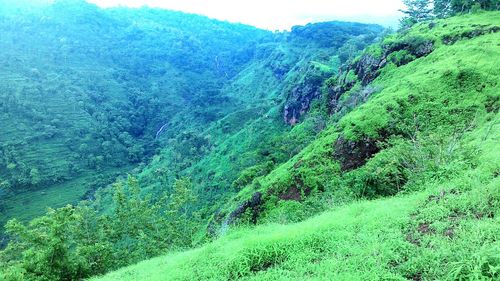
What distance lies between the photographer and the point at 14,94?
130250mm

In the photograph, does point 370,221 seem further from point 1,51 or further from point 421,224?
point 1,51

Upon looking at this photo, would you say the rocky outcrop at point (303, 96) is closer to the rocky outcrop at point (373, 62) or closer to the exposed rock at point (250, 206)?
the rocky outcrop at point (373, 62)

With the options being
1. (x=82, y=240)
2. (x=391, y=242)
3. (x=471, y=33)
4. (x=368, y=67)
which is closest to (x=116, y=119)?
(x=368, y=67)

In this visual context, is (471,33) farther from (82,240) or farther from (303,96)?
(82,240)

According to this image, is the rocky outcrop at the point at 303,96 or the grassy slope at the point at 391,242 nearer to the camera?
the grassy slope at the point at 391,242

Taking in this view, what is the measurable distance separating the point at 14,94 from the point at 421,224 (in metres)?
149

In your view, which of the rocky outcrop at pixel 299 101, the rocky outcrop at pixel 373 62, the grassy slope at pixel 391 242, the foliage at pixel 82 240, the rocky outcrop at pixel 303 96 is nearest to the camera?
the grassy slope at pixel 391 242

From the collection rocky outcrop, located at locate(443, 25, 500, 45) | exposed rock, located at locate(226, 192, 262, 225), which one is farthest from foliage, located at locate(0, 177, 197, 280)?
rocky outcrop, located at locate(443, 25, 500, 45)

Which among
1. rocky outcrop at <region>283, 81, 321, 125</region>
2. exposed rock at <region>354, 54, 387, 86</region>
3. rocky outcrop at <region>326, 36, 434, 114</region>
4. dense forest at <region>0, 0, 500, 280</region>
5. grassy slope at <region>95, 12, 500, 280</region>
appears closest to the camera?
grassy slope at <region>95, 12, 500, 280</region>

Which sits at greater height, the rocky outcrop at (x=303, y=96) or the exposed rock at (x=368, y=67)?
the exposed rock at (x=368, y=67)

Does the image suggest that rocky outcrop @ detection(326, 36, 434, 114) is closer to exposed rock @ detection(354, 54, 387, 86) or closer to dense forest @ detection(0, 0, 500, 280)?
exposed rock @ detection(354, 54, 387, 86)

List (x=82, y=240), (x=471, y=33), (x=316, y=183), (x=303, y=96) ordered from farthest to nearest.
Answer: (x=303, y=96)
(x=471, y=33)
(x=316, y=183)
(x=82, y=240)

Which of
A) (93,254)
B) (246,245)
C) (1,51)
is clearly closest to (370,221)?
(246,245)

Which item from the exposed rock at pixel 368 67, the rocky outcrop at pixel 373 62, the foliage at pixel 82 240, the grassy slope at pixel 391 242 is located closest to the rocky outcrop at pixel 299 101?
the rocky outcrop at pixel 373 62
